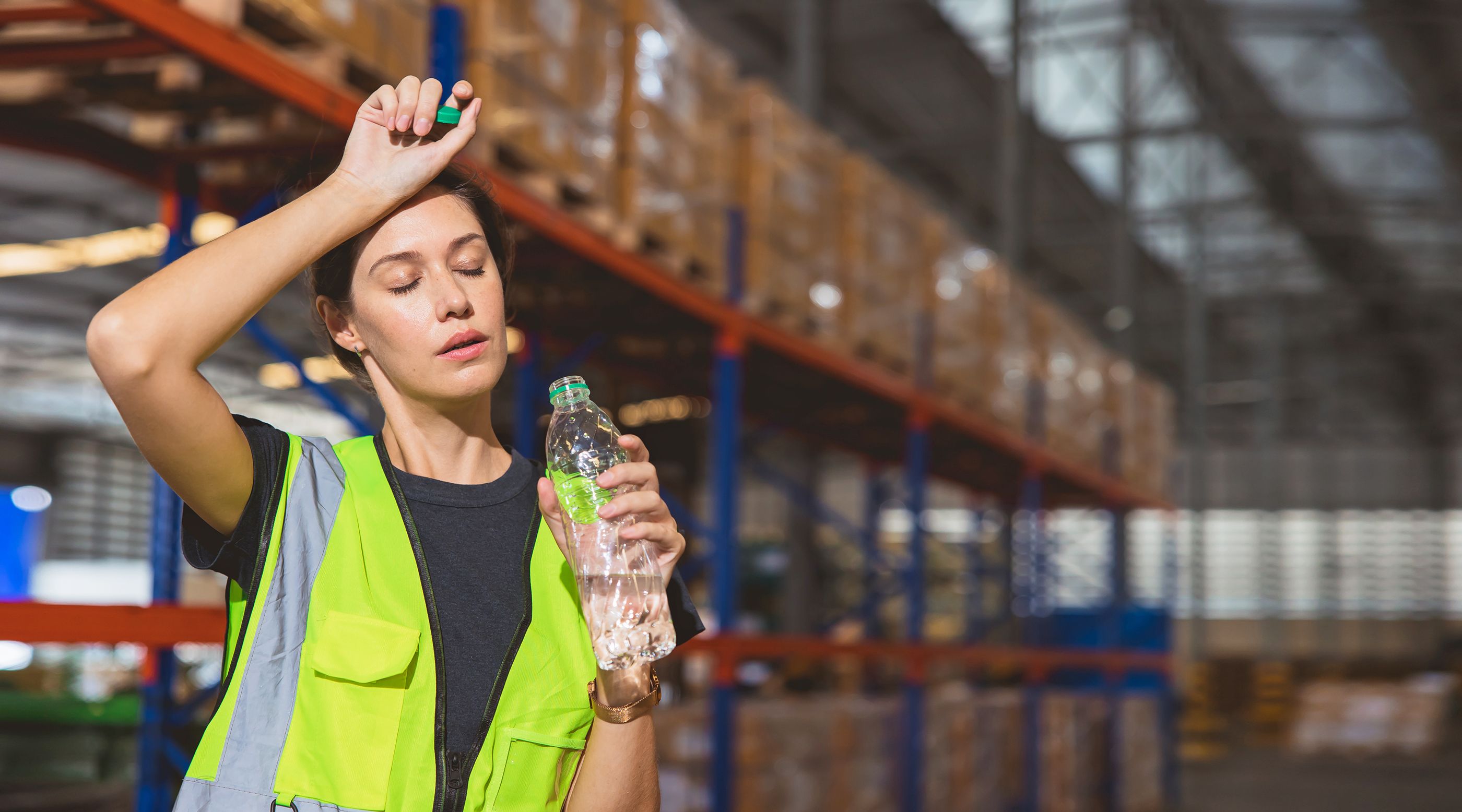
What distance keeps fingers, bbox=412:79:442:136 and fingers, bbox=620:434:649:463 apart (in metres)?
0.44

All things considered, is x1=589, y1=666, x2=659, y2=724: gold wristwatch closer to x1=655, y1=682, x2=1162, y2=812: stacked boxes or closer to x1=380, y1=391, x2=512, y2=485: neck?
x1=380, y1=391, x2=512, y2=485: neck

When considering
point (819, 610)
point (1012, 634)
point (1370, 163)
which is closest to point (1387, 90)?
point (1370, 163)

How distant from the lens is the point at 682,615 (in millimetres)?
1812

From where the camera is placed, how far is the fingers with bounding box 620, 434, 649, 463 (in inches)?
67.0

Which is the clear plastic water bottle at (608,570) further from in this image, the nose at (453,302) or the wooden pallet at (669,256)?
the wooden pallet at (669,256)

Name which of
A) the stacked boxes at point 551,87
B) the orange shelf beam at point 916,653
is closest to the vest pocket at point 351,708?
the orange shelf beam at point 916,653

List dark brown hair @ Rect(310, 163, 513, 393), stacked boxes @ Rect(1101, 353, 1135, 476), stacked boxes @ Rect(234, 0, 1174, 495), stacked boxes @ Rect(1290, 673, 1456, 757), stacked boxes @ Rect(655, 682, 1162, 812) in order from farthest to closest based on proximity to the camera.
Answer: stacked boxes @ Rect(1290, 673, 1456, 757)
stacked boxes @ Rect(1101, 353, 1135, 476)
stacked boxes @ Rect(655, 682, 1162, 812)
stacked boxes @ Rect(234, 0, 1174, 495)
dark brown hair @ Rect(310, 163, 513, 393)

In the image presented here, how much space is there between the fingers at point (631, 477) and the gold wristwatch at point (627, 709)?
24 cm

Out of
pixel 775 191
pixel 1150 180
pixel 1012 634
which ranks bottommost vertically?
pixel 1012 634

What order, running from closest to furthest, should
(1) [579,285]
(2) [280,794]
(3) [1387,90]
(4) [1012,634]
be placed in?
(2) [280,794], (1) [579,285], (4) [1012,634], (3) [1387,90]

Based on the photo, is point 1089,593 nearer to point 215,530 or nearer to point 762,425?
point 762,425

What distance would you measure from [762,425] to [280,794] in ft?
28.6

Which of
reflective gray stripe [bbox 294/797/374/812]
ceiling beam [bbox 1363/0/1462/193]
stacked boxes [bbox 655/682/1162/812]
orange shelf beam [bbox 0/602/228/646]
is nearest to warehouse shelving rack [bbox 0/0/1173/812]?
orange shelf beam [bbox 0/602/228/646]

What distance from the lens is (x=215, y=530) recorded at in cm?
160
